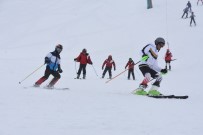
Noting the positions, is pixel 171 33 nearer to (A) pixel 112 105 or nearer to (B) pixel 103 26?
(B) pixel 103 26

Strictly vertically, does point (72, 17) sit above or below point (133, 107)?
above

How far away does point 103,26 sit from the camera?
3559cm

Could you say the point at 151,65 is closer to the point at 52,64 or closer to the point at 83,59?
the point at 52,64

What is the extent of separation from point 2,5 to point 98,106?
44.9m

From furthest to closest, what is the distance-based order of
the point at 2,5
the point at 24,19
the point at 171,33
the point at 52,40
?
the point at 2,5, the point at 24,19, the point at 52,40, the point at 171,33

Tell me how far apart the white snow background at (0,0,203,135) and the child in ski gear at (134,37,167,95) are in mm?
637

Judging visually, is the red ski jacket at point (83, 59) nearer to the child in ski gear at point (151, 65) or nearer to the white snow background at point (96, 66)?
the white snow background at point (96, 66)

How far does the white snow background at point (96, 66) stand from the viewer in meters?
6.02

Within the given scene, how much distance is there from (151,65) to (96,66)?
1548 centimetres

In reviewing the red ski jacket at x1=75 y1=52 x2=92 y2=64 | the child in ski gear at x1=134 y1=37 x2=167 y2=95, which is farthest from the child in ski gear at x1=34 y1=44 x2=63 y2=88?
the red ski jacket at x1=75 y1=52 x2=92 y2=64

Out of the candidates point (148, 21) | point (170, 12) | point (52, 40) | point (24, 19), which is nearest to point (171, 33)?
point (148, 21)

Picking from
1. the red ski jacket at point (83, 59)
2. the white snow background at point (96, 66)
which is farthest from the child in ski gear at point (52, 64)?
the red ski jacket at point (83, 59)

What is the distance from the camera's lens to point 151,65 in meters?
11.0

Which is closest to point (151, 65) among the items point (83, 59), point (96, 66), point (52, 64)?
point (52, 64)
